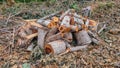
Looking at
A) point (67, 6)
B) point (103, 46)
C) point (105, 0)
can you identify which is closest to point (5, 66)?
point (103, 46)

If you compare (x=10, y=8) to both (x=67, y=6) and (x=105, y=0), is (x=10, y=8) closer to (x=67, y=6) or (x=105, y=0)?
(x=67, y=6)

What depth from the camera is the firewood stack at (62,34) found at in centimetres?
422

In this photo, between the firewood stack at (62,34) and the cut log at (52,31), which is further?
the cut log at (52,31)

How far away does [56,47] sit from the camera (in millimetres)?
4129

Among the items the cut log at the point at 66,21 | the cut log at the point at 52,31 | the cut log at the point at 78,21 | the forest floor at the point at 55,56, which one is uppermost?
the cut log at the point at 66,21

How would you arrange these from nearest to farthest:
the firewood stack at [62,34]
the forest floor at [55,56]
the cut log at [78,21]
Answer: the forest floor at [55,56]
the firewood stack at [62,34]
the cut log at [78,21]

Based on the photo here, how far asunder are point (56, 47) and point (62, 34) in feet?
0.85

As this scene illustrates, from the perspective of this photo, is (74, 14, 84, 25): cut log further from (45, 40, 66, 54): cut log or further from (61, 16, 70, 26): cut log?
(45, 40, 66, 54): cut log

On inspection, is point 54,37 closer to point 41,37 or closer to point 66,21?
point 41,37

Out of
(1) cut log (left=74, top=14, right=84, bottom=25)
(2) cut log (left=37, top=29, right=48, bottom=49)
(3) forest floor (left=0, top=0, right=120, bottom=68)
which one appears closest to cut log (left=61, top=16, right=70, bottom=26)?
(1) cut log (left=74, top=14, right=84, bottom=25)

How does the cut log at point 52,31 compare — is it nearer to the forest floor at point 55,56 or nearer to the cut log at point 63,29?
the cut log at point 63,29

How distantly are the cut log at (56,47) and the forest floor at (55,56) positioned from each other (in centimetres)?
10

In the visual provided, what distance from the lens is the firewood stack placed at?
4219 millimetres

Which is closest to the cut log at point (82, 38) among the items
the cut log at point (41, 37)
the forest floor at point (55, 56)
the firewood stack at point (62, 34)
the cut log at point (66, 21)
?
the firewood stack at point (62, 34)
